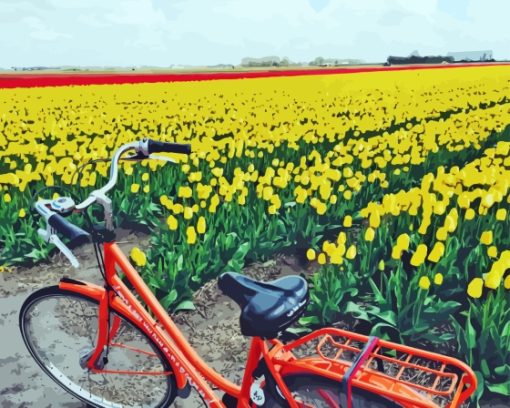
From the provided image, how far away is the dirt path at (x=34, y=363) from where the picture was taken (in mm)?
3303

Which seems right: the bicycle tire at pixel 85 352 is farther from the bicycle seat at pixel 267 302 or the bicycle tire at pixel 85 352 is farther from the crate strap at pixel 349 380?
the crate strap at pixel 349 380

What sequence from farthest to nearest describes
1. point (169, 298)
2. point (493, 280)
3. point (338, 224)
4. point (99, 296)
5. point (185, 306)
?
1. point (338, 224)
2. point (185, 306)
3. point (169, 298)
4. point (493, 280)
5. point (99, 296)

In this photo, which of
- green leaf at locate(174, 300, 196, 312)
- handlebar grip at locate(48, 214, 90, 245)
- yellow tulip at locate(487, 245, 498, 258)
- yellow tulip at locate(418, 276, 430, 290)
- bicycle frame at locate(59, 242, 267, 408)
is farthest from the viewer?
green leaf at locate(174, 300, 196, 312)

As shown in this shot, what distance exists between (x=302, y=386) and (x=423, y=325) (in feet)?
4.81

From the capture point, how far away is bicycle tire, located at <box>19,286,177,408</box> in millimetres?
2996

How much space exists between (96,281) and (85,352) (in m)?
1.89

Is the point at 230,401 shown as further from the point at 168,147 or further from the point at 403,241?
the point at 403,241

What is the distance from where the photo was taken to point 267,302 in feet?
6.61

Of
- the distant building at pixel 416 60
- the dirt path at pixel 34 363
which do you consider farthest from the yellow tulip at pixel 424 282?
the distant building at pixel 416 60

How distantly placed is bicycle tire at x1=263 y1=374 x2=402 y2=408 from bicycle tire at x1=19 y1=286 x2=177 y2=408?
88cm

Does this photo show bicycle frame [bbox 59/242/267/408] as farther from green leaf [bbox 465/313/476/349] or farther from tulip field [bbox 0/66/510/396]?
green leaf [bbox 465/313/476/349]

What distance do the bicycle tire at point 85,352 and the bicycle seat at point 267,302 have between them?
90 cm

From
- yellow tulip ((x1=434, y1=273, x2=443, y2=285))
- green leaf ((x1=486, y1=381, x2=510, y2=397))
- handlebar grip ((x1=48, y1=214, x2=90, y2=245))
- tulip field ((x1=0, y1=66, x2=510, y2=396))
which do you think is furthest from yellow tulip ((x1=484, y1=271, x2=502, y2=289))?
handlebar grip ((x1=48, y1=214, x2=90, y2=245))

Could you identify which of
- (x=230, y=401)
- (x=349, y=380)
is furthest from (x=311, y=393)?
(x=230, y=401)
